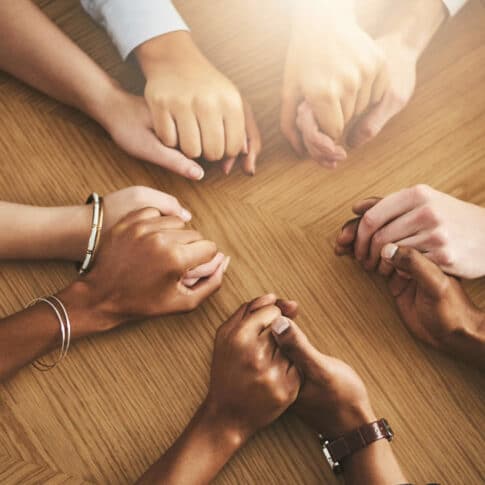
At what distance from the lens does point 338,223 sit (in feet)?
2.38

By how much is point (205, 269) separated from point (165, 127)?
180 mm

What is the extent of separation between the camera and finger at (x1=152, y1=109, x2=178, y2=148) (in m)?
0.70

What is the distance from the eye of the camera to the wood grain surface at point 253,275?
0.67m

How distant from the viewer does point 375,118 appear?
0.73m

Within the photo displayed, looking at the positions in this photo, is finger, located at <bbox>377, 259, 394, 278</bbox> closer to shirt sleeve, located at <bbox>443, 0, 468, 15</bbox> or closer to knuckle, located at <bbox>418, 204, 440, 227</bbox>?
knuckle, located at <bbox>418, 204, 440, 227</bbox>

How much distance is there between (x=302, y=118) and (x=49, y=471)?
509mm

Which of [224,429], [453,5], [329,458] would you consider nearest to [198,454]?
[224,429]

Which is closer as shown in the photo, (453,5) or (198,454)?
(198,454)

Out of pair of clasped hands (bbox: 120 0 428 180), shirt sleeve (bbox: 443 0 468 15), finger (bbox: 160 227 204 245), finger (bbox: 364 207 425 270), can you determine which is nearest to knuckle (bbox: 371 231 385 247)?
finger (bbox: 364 207 425 270)

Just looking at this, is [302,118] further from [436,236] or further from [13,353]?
[13,353]

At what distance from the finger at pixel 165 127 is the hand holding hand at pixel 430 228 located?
0.25m

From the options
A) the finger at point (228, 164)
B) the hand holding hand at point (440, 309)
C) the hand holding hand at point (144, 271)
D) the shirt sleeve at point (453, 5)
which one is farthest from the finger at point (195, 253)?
the shirt sleeve at point (453, 5)

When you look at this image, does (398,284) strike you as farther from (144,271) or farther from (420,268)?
(144,271)

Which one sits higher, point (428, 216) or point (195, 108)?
point (195, 108)
